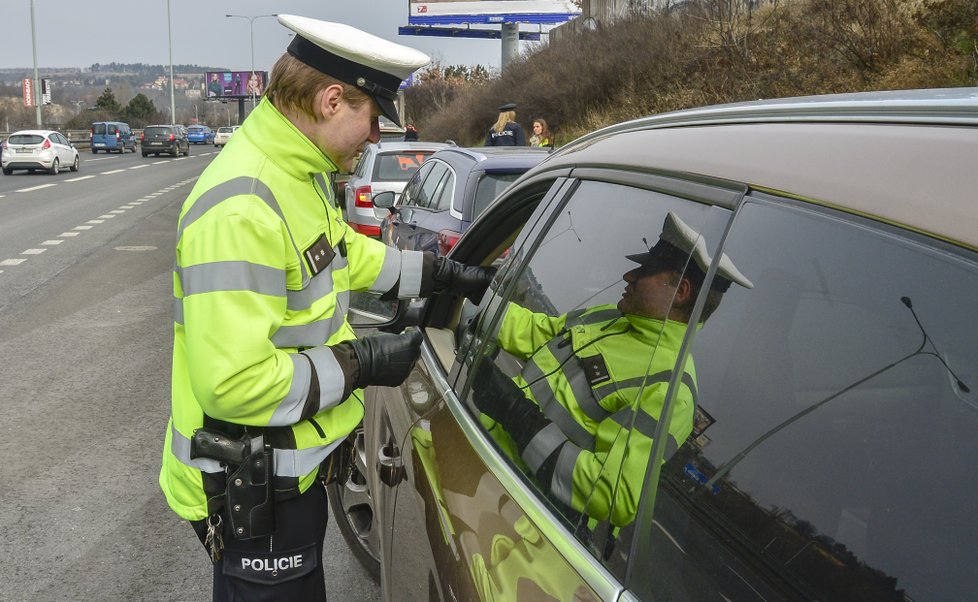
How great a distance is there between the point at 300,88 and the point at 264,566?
112 centimetres

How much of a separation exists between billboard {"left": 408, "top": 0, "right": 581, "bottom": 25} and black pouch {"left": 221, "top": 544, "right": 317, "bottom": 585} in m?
34.0

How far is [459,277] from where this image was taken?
9.55ft

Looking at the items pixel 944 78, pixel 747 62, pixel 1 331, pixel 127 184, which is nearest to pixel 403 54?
pixel 1 331

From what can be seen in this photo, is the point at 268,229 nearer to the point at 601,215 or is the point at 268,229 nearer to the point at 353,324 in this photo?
the point at 601,215

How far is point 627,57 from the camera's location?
18047mm

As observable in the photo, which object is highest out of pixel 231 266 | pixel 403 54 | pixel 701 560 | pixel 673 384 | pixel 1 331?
pixel 403 54

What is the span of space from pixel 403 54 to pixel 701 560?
5.01ft

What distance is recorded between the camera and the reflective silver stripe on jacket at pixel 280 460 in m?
2.13

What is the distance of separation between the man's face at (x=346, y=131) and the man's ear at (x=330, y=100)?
0.01 m

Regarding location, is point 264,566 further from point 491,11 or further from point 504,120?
point 491,11

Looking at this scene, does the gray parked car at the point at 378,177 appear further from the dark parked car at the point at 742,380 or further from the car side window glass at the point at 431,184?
the dark parked car at the point at 742,380

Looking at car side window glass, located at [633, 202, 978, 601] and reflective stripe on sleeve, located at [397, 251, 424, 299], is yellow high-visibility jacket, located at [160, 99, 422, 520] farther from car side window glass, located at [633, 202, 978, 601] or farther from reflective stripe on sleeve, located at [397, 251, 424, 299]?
car side window glass, located at [633, 202, 978, 601]

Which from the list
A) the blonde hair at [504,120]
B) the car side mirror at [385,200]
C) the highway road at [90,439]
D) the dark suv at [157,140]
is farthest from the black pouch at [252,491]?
the dark suv at [157,140]

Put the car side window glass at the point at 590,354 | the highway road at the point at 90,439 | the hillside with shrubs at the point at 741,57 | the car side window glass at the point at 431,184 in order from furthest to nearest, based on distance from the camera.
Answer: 1. the hillside with shrubs at the point at 741,57
2. the car side window glass at the point at 431,184
3. the highway road at the point at 90,439
4. the car side window glass at the point at 590,354
